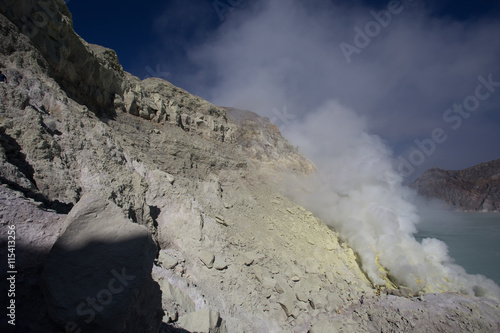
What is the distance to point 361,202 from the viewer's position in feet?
60.2

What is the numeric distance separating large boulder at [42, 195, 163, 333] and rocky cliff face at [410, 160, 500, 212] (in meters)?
82.8

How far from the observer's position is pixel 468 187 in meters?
65.6

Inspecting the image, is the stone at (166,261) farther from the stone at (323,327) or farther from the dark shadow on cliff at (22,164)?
the stone at (323,327)

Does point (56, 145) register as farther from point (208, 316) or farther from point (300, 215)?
point (300, 215)

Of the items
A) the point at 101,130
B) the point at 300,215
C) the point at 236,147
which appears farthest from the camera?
the point at 236,147

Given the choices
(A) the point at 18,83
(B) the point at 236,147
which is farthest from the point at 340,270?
(A) the point at 18,83

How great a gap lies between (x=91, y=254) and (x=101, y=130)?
5074mm

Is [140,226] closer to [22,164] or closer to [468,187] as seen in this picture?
[22,164]

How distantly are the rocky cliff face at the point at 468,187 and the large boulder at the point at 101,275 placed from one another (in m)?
82.8

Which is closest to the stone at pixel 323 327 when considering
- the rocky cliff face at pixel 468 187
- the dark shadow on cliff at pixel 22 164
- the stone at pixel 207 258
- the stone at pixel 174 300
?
the stone at pixel 207 258

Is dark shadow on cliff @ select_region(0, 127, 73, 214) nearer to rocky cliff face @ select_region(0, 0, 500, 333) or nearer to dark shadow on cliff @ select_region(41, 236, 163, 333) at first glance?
rocky cliff face @ select_region(0, 0, 500, 333)

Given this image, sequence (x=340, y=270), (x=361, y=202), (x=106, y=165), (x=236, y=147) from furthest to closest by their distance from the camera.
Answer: (x=361, y=202), (x=236, y=147), (x=340, y=270), (x=106, y=165)

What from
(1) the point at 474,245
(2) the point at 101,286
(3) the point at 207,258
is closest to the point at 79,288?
(2) the point at 101,286

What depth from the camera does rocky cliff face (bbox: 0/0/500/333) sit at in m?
2.60
